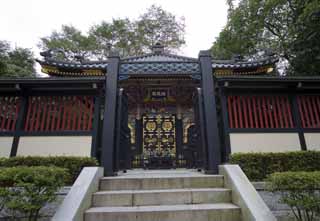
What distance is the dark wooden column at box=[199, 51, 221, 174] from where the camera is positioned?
138 inches

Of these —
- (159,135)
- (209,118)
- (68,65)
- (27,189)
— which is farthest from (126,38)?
(27,189)

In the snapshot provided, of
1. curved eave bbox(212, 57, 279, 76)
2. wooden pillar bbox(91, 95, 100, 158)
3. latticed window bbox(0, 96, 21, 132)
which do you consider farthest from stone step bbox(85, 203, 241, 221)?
curved eave bbox(212, 57, 279, 76)

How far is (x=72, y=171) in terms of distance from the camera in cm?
390

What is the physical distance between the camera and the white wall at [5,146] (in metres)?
4.67

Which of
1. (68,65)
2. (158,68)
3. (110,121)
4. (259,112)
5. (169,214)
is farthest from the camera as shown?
(68,65)

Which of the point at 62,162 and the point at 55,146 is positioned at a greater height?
the point at 55,146

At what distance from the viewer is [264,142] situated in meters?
4.76

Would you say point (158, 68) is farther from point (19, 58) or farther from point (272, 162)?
point (19, 58)

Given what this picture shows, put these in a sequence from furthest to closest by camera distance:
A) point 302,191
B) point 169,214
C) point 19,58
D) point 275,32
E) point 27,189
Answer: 1. point 19,58
2. point 275,32
3. point 169,214
4. point 302,191
5. point 27,189

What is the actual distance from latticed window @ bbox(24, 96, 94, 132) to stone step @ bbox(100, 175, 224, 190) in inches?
79.0

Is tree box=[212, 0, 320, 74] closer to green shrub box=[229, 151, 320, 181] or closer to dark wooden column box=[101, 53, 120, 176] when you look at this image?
green shrub box=[229, 151, 320, 181]

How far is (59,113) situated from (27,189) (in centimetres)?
294

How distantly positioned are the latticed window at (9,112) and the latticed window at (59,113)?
298 mm

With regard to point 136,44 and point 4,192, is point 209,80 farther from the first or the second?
point 136,44
